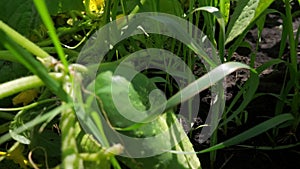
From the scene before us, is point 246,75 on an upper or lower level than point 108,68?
lower

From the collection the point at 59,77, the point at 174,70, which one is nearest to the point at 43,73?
the point at 59,77

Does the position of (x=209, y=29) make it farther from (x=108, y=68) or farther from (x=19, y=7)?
(x=19, y=7)

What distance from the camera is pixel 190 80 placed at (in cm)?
116

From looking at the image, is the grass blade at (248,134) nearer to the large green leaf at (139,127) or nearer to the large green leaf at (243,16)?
the large green leaf at (139,127)

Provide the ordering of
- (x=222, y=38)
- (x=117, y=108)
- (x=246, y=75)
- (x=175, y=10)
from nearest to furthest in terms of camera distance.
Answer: (x=117, y=108), (x=222, y=38), (x=175, y=10), (x=246, y=75)

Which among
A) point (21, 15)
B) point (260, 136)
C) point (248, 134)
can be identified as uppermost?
point (21, 15)

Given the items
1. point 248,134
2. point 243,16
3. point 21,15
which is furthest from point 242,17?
point 21,15

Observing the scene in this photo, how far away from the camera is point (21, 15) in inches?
45.1

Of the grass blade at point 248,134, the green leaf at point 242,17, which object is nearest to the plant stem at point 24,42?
the grass blade at point 248,134

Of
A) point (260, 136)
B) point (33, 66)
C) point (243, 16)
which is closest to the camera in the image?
point (33, 66)

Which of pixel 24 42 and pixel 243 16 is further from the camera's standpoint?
pixel 243 16

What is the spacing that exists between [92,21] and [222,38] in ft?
1.51

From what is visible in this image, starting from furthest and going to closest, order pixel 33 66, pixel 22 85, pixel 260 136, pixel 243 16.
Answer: pixel 260 136 < pixel 243 16 < pixel 22 85 < pixel 33 66

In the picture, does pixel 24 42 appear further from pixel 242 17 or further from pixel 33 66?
pixel 242 17
